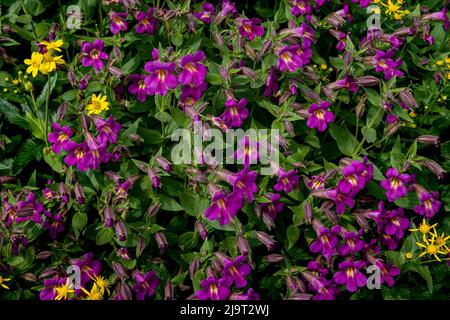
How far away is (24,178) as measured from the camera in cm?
470

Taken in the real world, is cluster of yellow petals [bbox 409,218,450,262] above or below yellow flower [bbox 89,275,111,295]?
above

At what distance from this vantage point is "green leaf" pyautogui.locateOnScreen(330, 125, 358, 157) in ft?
14.4

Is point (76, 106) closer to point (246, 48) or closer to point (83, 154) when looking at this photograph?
point (83, 154)

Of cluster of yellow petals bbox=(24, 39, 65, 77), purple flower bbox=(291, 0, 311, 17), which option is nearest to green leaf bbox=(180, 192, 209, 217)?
cluster of yellow petals bbox=(24, 39, 65, 77)

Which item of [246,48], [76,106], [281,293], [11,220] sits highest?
[246,48]

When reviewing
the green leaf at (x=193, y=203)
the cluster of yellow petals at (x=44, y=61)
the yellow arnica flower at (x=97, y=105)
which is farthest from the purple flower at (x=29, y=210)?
the green leaf at (x=193, y=203)

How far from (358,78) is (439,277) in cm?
149

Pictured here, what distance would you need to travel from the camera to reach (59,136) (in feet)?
13.3

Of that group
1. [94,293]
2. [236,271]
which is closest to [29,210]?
[94,293]

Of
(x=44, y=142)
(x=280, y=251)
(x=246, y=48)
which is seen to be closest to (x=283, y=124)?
(x=246, y=48)

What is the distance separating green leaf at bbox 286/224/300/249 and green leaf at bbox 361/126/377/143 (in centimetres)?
78

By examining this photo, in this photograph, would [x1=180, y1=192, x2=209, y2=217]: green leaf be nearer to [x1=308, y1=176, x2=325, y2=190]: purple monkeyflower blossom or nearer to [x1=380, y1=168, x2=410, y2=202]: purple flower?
[x1=308, y1=176, x2=325, y2=190]: purple monkeyflower blossom

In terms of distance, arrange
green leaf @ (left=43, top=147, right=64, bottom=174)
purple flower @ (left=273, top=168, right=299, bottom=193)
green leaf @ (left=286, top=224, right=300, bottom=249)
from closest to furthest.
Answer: purple flower @ (left=273, top=168, right=299, bottom=193)
green leaf @ (left=286, top=224, right=300, bottom=249)
green leaf @ (left=43, top=147, right=64, bottom=174)

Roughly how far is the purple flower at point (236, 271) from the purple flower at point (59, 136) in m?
1.29
